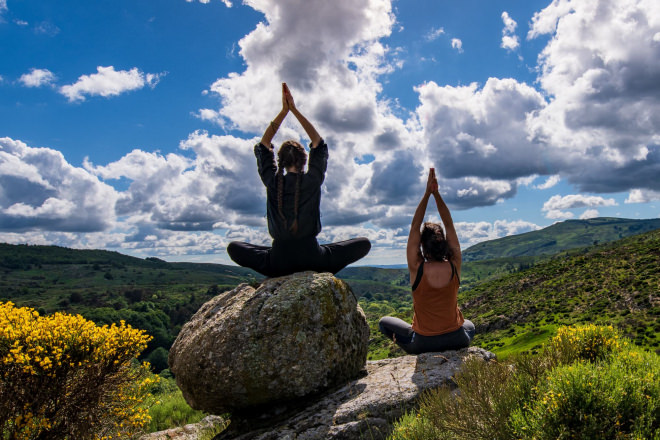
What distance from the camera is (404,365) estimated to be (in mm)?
7676

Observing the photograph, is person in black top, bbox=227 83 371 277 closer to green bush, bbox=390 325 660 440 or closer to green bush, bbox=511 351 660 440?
green bush, bbox=390 325 660 440

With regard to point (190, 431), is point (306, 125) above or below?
above

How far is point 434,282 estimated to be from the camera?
707 cm

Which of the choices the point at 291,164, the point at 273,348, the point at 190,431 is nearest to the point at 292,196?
the point at 291,164

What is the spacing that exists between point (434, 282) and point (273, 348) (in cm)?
325

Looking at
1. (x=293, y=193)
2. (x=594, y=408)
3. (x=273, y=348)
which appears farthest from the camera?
(x=293, y=193)

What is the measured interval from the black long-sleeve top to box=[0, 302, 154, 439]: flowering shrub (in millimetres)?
3953

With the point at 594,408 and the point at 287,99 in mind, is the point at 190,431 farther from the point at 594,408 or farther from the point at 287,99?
the point at 594,408

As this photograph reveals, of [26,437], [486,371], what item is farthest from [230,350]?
[486,371]

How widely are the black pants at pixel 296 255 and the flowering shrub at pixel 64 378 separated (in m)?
2.88

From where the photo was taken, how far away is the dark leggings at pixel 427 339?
7.64m

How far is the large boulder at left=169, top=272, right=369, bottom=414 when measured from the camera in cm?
671

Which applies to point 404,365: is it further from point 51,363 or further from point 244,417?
point 51,363

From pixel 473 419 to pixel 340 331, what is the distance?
302 centimetres
